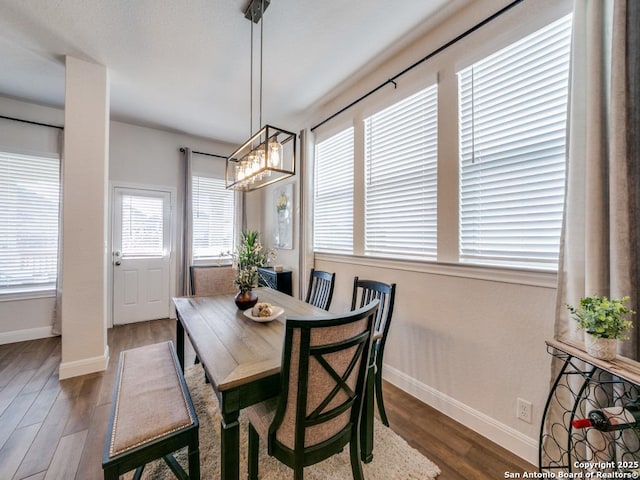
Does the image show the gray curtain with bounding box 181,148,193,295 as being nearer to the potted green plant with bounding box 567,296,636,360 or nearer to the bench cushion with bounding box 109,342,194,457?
the bench cushion with bounding box 109,342,194,457

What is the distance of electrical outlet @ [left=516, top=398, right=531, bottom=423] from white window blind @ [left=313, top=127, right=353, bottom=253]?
1.85 meters

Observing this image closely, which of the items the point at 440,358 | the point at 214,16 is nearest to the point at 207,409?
the point at 440,358

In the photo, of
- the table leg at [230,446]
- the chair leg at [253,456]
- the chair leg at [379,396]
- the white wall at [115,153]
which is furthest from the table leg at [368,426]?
the white wall at [115,153]

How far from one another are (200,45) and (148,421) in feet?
9.27

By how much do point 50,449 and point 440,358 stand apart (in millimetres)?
2681

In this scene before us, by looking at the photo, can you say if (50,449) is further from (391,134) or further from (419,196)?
(391,134)

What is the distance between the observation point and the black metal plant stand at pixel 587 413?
108 cm

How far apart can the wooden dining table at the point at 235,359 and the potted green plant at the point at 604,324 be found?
→ 1.01 metres

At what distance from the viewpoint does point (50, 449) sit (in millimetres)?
1649

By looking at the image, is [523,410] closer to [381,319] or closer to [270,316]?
[381,319]

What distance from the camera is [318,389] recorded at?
110cm

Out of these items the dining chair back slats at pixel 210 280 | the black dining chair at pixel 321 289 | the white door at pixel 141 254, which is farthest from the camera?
the white door at pixel 141 254

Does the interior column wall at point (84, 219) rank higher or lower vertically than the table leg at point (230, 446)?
higher

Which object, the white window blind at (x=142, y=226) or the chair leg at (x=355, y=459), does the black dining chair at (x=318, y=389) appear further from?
the white window blind at (x=142, y=226)
